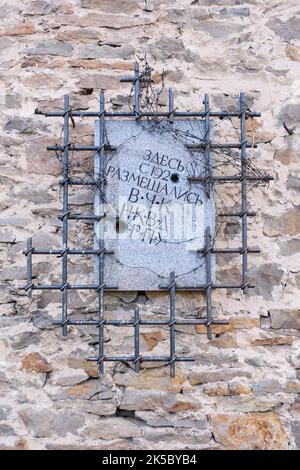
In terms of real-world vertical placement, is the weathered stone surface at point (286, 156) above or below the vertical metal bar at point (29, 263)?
above

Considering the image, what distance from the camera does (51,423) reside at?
260cm

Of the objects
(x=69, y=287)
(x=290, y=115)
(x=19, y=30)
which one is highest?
(x=19, y=30)

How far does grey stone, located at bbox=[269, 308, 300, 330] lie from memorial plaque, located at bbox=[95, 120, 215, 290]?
316 mm

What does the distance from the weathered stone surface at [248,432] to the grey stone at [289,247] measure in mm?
643

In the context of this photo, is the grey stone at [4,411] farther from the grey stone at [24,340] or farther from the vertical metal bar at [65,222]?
the vertical metal bar at [65,222]

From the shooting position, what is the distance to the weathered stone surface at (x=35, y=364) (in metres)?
2.64

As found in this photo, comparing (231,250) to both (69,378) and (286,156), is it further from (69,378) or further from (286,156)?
(69,378)

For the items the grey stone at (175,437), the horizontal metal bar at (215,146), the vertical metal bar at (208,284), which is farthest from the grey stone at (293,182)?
the grey stone at (175,437)

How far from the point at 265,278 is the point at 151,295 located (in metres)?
0.46

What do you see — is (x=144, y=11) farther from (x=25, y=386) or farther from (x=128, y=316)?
(x=25, y=386)

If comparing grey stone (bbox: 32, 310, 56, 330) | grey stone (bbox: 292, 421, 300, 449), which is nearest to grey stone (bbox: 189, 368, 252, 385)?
grey stone (bbox: 292, 421, 300, 449)

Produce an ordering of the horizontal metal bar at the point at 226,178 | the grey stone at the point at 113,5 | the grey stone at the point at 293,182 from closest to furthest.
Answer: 1. the horizontal metal bar at the point at 226,178
2. the grey stone at the point at 293,182
3. the grey stone at the point at 113,5

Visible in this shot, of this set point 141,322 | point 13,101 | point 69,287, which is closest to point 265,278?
point 141,322

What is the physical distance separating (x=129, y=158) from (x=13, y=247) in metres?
0.57
